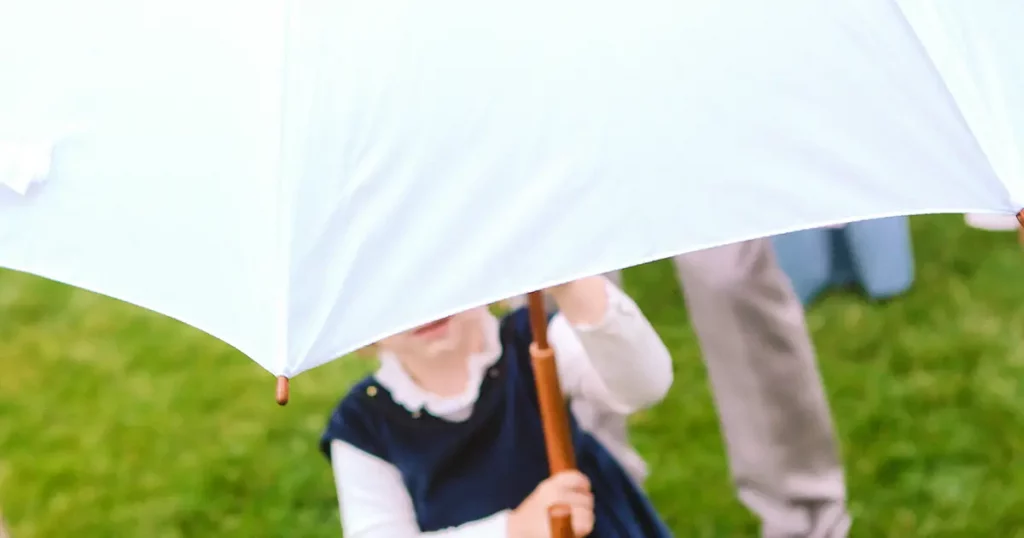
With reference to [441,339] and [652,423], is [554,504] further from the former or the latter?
[652,423]

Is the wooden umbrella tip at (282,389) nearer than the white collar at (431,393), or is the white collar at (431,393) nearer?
the wooden umbrella tip at (282,389)

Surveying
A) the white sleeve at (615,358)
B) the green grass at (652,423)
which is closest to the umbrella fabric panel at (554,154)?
the white sleeve at (615,358)

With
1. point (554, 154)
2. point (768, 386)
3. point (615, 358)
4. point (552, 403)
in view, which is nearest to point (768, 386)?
point (768, 386)

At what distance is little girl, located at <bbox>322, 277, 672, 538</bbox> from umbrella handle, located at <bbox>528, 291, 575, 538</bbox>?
93mm

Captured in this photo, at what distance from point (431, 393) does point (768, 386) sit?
55 centimetres

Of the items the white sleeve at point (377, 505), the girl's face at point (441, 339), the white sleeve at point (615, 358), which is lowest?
the white sleeve at point (377, 505)

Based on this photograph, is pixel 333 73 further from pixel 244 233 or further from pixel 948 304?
pixel 948 304

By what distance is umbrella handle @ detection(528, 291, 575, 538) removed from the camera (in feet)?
3.57

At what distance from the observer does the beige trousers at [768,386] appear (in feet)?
5.23

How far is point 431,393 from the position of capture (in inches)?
51.5

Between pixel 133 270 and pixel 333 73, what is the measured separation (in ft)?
0.67

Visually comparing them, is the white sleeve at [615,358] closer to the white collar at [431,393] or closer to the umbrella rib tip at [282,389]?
the white collar at [431,393]

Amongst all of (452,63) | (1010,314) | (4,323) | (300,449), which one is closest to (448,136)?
(452,63)

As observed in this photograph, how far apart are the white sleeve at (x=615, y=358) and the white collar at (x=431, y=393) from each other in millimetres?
85
